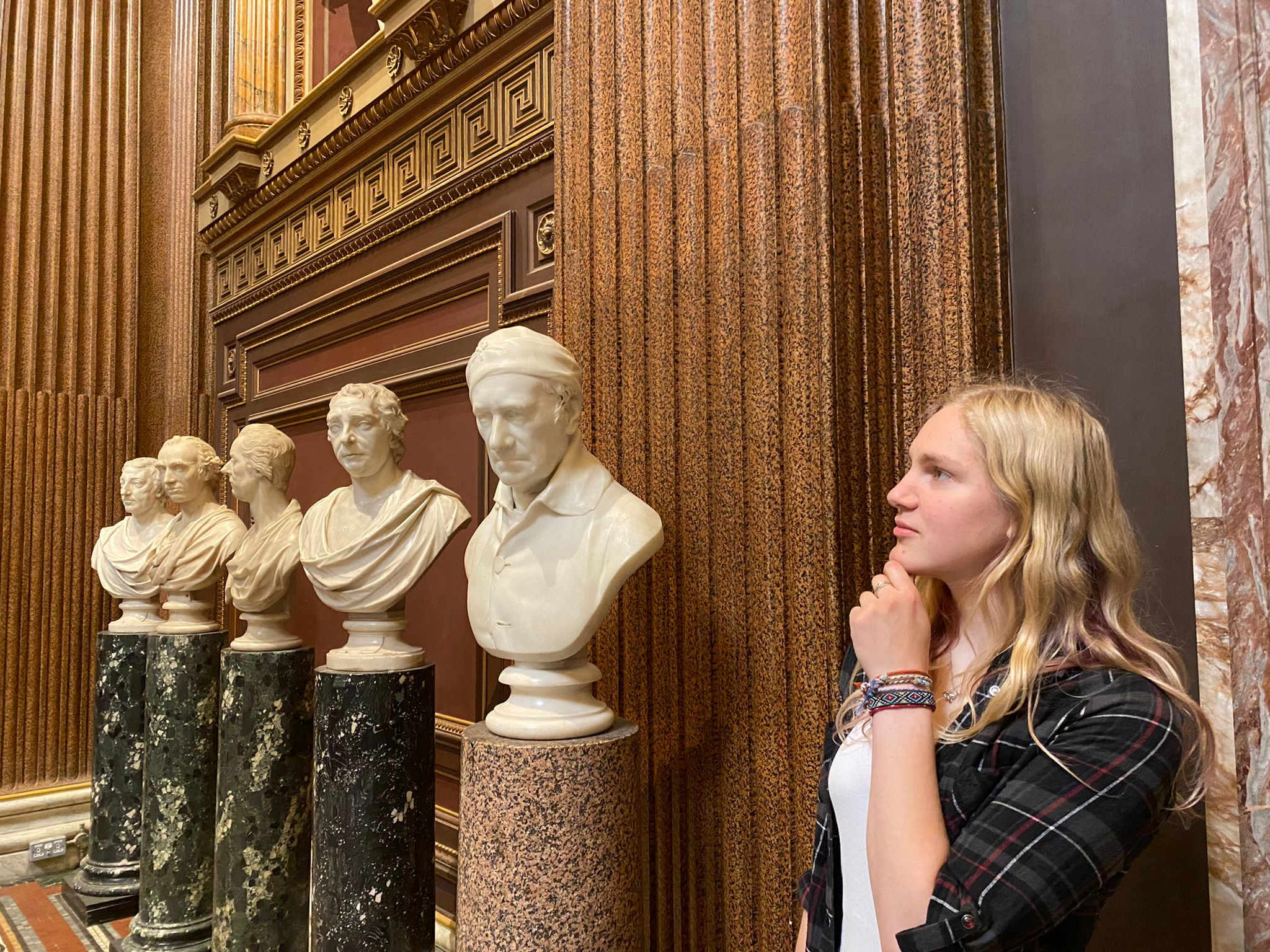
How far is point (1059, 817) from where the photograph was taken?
3.39ft

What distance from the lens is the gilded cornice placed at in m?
3.39

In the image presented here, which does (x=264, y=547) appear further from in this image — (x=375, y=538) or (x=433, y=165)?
(x=433, y=165)

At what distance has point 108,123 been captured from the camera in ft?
17.8

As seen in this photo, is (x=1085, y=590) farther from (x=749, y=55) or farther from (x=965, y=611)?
(x=749, y=55)

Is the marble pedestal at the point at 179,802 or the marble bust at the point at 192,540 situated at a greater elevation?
the marble bust at the point at 192,540

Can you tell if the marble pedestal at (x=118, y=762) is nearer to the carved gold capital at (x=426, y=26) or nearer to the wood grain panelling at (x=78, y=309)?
the wood grain panelling at (x=78, y=309)

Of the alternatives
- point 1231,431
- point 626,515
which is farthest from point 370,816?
point 1231,431

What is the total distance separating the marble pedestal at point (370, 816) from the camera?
2416mm

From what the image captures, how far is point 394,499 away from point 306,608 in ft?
7.86

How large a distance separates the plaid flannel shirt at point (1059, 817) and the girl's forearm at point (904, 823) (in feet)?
0.07

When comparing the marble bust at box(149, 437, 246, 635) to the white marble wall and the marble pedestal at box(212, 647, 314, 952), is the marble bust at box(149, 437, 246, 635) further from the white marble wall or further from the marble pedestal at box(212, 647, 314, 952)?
the white marble wall

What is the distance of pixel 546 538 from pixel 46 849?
13.0 ft

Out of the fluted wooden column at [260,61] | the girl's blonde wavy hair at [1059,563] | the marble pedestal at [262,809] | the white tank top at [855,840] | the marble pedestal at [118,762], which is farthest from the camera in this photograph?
the fluted wooden column at [260,61]

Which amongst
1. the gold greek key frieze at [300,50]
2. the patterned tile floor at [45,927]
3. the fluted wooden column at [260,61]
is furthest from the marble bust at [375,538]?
the fluted wooden column at [260,61]
